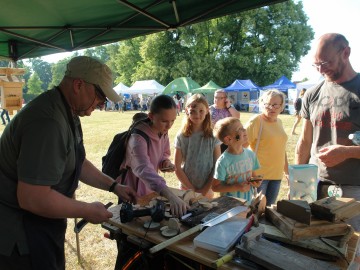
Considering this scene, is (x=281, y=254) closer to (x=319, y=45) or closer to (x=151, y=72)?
(x=319, y=45)

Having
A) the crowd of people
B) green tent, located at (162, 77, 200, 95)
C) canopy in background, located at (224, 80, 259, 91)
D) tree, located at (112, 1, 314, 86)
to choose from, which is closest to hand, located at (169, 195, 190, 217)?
the crowd of people

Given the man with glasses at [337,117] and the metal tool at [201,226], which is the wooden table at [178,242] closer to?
the metal tool at [201,226]

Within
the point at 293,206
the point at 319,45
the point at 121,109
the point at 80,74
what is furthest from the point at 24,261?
the point at 121,109

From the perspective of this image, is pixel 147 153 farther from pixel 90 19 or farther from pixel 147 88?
pixel 147 88

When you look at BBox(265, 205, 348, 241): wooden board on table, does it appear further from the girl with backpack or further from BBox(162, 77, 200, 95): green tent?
BBox(162, 77, 200, 95): green tent

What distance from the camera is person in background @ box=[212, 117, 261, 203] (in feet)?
7.62

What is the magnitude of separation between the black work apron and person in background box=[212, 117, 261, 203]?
1.22 metres

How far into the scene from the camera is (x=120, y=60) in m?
38.2

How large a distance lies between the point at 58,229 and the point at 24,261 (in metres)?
0.20

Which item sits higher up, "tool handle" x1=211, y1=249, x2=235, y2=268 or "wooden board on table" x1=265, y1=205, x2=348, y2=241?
"wooden board on table" x1=265, y1=205, x2=348, y2=241

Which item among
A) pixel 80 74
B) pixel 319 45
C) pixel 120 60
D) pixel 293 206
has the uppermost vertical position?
pixel 120 60

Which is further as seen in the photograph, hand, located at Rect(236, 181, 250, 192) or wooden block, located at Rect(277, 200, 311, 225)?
hand, located at Rect(236, 181, 250, 192)

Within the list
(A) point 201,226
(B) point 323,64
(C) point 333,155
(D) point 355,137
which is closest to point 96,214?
(A) point 201,226

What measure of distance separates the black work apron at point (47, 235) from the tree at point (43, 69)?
275 feet
